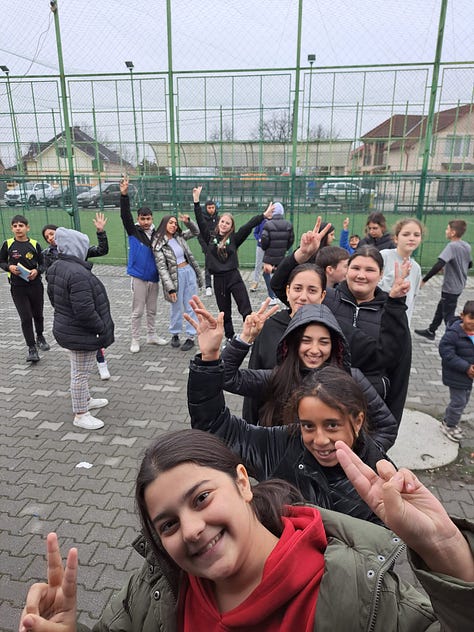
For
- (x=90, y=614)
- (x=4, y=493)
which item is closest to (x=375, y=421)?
(x=90, y=614)

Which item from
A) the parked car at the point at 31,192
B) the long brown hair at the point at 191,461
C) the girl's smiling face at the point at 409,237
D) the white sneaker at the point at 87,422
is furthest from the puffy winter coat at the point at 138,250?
the parked car at the point at 31,192

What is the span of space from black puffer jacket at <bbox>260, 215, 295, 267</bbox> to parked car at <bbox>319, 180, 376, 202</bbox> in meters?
4.22

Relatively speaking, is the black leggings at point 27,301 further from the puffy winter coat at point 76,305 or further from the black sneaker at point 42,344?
the puffy winter coat at point 76,305

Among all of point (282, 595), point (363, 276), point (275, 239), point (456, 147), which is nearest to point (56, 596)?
point (282, 595)

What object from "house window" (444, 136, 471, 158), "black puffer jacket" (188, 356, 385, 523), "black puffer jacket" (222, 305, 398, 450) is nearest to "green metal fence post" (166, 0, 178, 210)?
"house window" (444, 136, 471, 158)

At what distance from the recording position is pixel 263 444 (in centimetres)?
193

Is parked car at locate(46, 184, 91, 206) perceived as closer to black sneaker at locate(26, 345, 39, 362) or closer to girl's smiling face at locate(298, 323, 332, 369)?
Result: black sneaker at locate(26, 345, 39, 362)

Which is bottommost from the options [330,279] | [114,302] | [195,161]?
[114,302]

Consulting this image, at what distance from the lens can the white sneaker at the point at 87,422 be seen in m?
4.36

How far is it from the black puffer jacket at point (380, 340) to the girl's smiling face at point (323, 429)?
966 millimetres

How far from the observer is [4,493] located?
3418mm

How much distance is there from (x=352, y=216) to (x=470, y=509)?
10527 mm

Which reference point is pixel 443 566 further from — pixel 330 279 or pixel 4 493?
pixel 4 493

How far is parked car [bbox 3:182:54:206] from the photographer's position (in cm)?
1259
